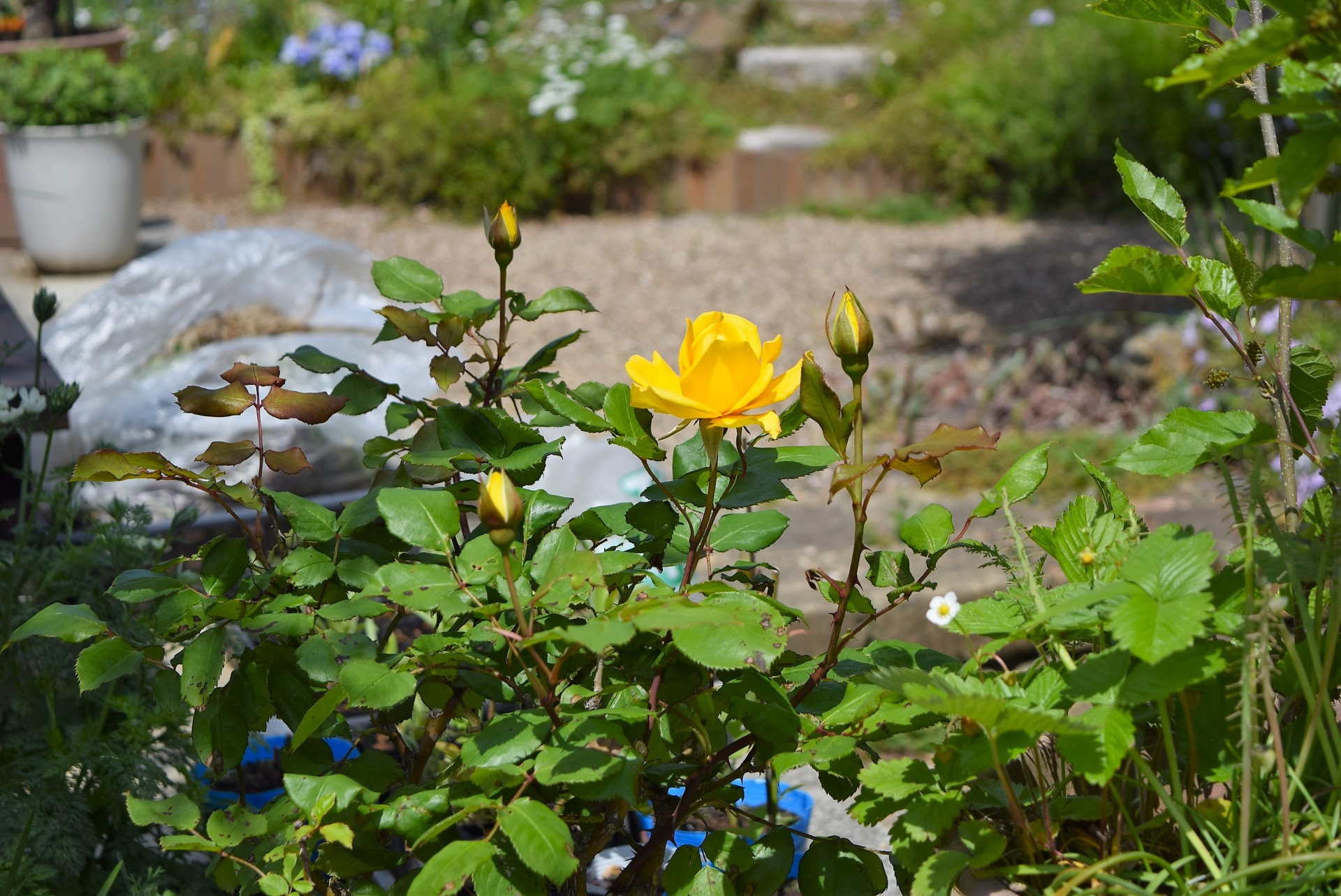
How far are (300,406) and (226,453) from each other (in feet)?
0.25

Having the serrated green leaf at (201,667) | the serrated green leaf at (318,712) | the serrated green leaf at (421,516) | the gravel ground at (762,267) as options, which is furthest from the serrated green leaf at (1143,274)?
the gravel ground at (762,267)

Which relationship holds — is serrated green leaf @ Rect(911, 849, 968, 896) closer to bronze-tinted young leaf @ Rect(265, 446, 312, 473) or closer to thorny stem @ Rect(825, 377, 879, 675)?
thorny stem @ Rect(825, 377, 879, 675)

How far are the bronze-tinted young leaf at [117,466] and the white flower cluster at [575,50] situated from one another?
19.2ft

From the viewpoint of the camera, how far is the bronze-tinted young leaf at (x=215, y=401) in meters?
1.10

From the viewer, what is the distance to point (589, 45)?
24.6ft

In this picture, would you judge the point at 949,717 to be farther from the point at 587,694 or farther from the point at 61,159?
the point at 61,159

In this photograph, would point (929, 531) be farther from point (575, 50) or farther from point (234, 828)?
point (575, 50)

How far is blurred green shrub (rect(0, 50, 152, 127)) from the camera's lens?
5.22 metres

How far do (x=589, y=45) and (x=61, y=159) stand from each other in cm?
331

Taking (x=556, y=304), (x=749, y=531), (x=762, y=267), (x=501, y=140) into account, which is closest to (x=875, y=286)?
(x=762, y=267)

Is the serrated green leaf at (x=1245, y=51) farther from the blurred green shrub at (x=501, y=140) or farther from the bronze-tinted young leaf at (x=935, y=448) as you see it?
the blurred green shrub at (x=501, y=140)

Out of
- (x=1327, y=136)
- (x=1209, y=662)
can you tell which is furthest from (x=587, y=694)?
(x=1327, y=136)

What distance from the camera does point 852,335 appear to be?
94 cm

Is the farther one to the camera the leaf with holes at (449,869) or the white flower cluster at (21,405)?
the white flower cluster at (21,405)
